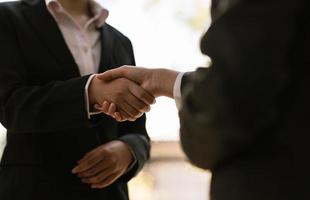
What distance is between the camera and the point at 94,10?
143cm

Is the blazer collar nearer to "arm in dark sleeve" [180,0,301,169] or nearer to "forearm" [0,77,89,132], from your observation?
"forearm" [0,77,89,132]

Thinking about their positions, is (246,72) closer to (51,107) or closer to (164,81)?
(164,81)

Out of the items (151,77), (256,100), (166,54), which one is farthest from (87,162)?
(166,54)

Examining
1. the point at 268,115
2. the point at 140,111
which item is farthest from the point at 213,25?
the point at 140,111

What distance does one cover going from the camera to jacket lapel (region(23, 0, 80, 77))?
4.01ft

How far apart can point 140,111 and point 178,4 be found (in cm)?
84

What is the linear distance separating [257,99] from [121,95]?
589mm

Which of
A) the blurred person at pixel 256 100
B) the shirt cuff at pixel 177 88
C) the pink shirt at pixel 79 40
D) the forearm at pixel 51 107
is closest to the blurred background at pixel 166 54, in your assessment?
the pink shirt at pixel 79 40

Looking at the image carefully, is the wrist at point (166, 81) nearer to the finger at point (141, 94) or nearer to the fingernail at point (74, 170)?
the finger at point (141, 94)

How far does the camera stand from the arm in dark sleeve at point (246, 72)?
0.63m

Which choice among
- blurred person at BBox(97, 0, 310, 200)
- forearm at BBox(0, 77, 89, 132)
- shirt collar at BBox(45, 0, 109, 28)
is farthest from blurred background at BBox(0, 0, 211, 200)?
blurred person at BBox(97, 0, 310, 200)

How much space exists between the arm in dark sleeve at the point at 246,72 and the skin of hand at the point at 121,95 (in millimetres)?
491

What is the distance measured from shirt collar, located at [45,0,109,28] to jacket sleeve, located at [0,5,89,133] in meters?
0.19

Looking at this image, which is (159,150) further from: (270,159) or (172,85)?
(270,159)
